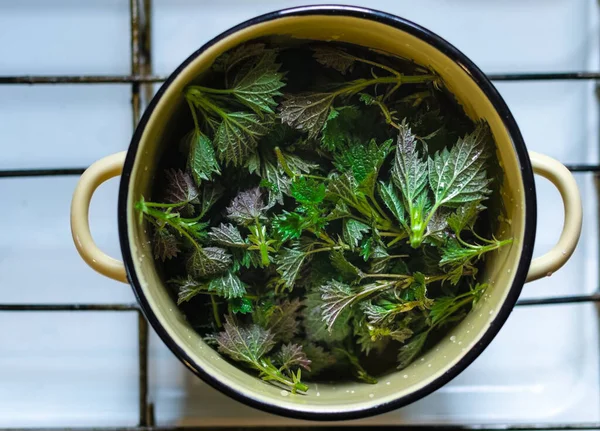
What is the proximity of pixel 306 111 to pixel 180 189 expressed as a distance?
0.12 metres

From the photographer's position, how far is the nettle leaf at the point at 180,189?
1.53 ft

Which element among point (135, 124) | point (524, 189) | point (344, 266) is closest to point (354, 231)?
point (344, 266)

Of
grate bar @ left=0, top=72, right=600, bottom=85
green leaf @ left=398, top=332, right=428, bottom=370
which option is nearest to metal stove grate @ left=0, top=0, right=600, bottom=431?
grate bar @ left=0, top=72, right=600, bottom=85

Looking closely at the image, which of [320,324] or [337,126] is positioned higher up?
[337,126]

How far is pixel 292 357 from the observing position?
48 centimetres

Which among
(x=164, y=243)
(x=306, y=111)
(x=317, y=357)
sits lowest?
(x=317, y=357)

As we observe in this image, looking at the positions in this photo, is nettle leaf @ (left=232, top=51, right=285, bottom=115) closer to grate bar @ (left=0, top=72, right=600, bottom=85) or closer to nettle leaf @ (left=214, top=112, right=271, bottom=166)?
nettle leaf @ (left=214, top=112, right=271, bottom=166)

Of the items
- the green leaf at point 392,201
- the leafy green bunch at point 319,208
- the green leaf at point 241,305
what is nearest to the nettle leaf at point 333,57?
the leafy green bunch at point 319,208

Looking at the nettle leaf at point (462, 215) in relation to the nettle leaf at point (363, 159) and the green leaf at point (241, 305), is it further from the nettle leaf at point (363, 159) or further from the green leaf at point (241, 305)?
the green leaf at point (241, 305)

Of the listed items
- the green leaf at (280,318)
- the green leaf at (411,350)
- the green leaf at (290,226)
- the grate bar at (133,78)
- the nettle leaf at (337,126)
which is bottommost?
the green leaf at (411,350)

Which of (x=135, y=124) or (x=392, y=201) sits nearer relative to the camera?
(x=392, y=201)

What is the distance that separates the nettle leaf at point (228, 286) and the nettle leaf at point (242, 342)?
0.07ft

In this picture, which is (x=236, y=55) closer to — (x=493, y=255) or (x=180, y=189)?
(x=180, y=189)

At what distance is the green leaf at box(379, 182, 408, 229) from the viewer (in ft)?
1.49
